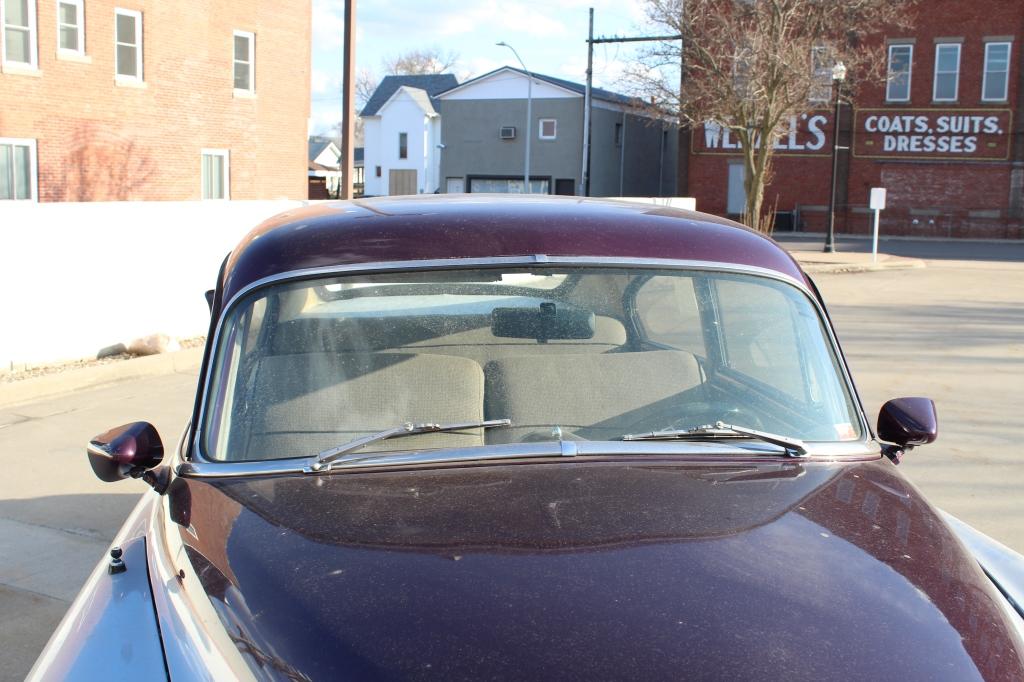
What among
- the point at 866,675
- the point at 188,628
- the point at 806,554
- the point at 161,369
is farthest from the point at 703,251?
the point at 161,369

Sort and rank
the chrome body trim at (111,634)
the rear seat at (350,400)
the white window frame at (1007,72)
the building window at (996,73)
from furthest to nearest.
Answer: the building window at (996,73) → the white window frame at (1007,72) → the rear seat at (350,400) → the chrome body trim at (111,634)

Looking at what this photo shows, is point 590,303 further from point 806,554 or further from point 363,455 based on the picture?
point 806,554

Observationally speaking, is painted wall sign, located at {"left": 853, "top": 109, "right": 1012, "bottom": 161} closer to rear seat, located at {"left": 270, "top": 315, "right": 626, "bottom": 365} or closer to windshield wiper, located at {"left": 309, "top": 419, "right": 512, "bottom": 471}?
rear seat, located at {"left": 270, "top": 315, "right": 626, "bottom": 365}

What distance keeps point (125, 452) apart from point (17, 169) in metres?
22.5

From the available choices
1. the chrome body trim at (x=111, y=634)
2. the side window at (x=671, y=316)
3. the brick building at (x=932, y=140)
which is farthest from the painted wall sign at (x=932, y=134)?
the chrome body trim at (x=111, y=634)

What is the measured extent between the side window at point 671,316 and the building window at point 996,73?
A: 43891mm

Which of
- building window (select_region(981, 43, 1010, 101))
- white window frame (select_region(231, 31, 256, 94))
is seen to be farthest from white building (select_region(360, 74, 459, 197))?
white window frame (select_region(231, 31, 256, 94))

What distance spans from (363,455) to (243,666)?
719 mm

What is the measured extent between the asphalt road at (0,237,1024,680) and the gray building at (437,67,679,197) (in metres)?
38.3

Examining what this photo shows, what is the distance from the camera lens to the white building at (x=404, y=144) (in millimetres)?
68688

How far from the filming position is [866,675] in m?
1.74

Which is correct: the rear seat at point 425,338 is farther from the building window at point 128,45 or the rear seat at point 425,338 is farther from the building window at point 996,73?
the building window at point 996,73

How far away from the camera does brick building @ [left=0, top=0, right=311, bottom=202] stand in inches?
886

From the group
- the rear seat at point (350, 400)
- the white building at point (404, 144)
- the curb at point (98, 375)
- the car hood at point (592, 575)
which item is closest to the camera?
the car hood at point (592, 575)
